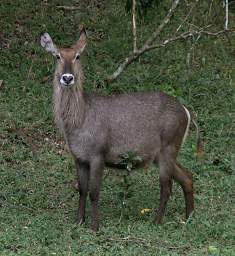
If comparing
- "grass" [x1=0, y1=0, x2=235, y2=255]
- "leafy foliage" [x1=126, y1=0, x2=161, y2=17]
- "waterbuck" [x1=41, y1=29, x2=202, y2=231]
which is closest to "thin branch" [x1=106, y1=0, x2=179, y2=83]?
"grass" [x1=0, y1=0, x2=235, y2=255]

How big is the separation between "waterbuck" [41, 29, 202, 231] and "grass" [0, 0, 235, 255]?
38 centimetres

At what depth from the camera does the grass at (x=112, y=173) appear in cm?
684

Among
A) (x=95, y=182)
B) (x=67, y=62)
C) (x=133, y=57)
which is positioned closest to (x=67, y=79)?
(x=67, y=62)

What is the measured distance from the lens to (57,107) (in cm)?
765

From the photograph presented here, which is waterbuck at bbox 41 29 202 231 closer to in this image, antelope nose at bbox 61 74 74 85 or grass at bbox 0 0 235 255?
antelope nose at bbox 61 74 74 85

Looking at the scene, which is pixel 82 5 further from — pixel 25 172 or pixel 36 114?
pixel 25 172

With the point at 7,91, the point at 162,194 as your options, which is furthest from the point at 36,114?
the point at 162,194

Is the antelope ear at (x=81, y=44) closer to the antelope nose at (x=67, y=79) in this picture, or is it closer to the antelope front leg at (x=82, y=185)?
the antelope nose at (x=67, y=79)

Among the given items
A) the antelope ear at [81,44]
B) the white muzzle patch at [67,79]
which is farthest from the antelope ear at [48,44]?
the white muzzle patch at [67,79]

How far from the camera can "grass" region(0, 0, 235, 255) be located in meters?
6.84

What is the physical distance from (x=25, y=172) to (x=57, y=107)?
136cm

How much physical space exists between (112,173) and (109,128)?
1.38 meters

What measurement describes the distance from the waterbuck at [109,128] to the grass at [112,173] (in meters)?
0.38

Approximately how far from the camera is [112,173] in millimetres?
8859
